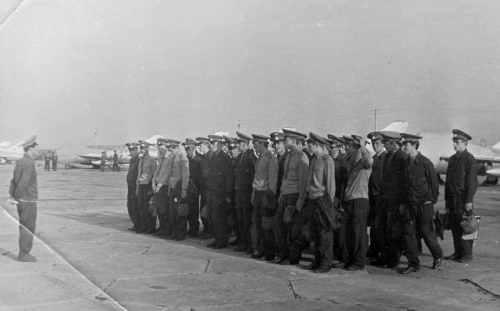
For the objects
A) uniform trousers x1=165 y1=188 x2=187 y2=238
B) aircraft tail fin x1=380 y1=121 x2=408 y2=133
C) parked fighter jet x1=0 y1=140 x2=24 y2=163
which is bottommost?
uniform trousers x1=165 y1=188 x2=187 y2=238

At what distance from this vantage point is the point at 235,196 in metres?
8.41

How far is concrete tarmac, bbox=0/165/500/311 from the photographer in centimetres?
501

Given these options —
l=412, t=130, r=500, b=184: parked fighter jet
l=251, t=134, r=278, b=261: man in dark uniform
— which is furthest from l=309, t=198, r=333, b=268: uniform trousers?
l=412, t=130, r=500, b=184: parked fighter jet

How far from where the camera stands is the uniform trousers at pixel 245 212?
8.02 metres

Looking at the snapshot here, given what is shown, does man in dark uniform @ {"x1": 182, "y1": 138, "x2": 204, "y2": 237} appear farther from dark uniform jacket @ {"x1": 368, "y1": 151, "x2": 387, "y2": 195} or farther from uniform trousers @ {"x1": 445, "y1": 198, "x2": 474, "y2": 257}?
uniform trousers @ {"x1": 445, "y1": 198, "x2": 474, "y2": 257}

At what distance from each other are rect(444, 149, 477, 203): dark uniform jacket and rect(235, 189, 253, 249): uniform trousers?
3187mm

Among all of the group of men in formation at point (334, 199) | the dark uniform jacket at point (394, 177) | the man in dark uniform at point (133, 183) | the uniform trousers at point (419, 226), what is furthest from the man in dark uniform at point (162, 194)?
the uniform trousers at point (419, 226)

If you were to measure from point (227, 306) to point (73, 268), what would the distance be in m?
2.70

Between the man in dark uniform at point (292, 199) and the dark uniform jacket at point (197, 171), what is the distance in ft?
10.3

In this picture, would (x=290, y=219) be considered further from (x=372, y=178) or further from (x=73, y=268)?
(x=73, y=268)

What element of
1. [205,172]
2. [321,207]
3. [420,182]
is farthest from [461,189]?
[205,172]

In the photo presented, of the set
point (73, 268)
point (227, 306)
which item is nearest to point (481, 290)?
point (227, 306)

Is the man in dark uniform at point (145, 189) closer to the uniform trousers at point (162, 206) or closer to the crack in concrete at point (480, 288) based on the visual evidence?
the uniform trousers at point (162, 206)

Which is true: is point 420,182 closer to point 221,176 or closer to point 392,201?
point 392,201
